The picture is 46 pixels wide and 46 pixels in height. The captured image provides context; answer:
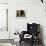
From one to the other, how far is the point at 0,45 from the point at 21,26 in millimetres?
868

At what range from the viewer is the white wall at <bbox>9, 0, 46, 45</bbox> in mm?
3232

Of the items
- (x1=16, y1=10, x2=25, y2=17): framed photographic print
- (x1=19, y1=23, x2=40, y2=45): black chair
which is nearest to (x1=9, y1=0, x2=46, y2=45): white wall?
(x1=16, y1=10, x2=25, y2=17): framed photographic print

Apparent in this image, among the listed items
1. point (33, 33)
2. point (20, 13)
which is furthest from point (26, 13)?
point (33, 33)

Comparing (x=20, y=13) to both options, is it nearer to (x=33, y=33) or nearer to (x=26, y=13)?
(x=26, y=13)

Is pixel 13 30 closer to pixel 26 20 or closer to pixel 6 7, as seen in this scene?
pixel 26 20

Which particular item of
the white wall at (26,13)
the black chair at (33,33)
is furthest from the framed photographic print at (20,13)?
the black chair at (33,33)

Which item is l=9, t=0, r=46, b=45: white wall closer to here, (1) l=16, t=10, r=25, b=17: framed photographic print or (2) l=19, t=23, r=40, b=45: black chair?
(1) l=16, t=10, r=25, b=17: framed photographic print

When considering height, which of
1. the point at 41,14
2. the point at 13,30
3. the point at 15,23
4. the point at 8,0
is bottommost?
the point at 13,30

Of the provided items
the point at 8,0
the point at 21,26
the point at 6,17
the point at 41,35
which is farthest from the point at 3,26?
the point at 41,35

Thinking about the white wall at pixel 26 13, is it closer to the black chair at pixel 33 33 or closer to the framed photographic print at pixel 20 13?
the framed photographic print at pixel 20 13

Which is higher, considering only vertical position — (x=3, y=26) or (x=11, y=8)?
(x=11, y=8)

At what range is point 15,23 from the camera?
3303mm

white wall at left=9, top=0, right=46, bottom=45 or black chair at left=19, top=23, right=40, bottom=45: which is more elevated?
white wall at left=9, top=0, right=46, bottom=45

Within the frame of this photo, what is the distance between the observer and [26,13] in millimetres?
3285
